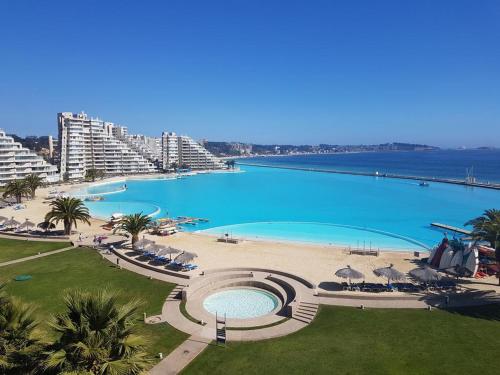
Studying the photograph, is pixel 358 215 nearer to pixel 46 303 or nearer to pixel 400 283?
pixel 400 283

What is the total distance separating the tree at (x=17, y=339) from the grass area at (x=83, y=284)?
5.78 m

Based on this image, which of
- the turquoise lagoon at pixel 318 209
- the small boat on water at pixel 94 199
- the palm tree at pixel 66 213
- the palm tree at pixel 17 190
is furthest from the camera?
the small boat on water at pixel 94 199

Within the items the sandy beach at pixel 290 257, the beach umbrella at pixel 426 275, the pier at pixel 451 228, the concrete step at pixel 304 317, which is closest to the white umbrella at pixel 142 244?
the sandy beach at pixel 290 257

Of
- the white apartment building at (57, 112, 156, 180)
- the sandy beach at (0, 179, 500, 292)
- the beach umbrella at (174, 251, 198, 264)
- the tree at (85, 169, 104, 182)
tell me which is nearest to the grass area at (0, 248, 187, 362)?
the beach umbrella at (174, 251, 198, 264)

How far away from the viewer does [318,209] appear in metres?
52.9

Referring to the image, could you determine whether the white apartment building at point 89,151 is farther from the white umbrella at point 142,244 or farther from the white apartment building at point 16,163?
the white umbrella at point 142,244

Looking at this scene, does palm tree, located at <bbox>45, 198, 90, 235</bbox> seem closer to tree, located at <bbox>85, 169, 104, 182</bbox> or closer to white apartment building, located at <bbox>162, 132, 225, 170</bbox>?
tree, located at <bbox>85, 169, 104, 182</bbox>

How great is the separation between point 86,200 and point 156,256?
42.9m

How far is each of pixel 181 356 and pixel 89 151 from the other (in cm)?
10220

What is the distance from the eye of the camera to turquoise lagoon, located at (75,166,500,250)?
126ft

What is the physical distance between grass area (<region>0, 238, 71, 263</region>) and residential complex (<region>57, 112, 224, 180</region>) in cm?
6528

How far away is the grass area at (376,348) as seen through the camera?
1302 centimetres

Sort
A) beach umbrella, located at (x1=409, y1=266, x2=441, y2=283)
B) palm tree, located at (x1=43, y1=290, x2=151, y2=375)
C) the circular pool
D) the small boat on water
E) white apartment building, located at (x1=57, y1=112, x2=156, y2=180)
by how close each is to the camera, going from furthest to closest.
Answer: white apartment building, located at (x1=57, y1=112, x2=156, y2=180) < the small boat on water < beach umbrella, located at (x1=409, y1=266, x2=441, y2=283) < the circular pool < palm tree, located at (x1=43, y1=290, x2=151, y2=375)

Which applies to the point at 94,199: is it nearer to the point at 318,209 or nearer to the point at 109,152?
the point at 318,209
